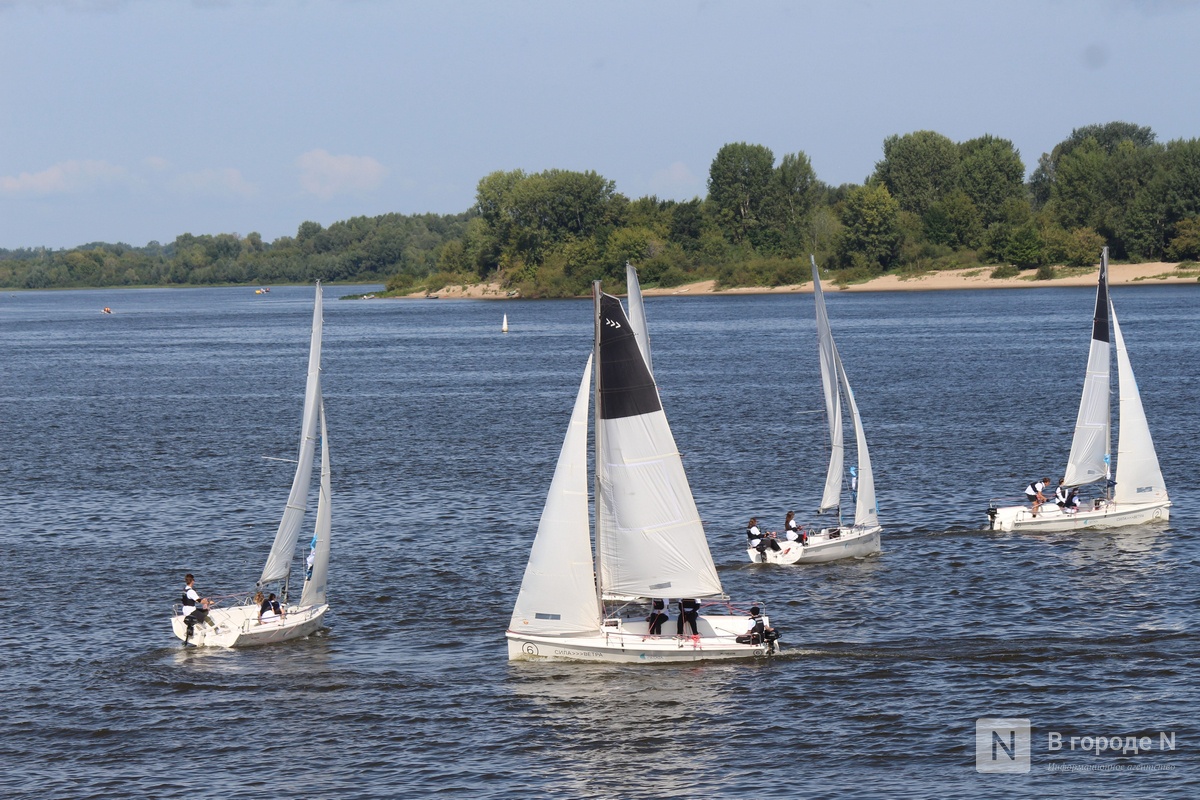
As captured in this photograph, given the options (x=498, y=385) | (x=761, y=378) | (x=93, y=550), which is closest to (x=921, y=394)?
(x=761, y=378)

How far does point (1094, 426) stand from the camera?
55.7m

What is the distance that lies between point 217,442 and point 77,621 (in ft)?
132

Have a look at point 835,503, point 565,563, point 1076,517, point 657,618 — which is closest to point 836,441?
point 835,503

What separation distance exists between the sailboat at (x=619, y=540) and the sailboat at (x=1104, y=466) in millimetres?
20250

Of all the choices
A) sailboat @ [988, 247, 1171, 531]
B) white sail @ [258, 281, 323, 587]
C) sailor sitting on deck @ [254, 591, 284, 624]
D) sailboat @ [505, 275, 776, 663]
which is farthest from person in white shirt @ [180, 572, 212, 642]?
sailboat @ [988, 247, 1171, 531]

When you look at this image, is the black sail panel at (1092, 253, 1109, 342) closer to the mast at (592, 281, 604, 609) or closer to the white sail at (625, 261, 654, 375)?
the white sail at (625, 261, 654, 375)

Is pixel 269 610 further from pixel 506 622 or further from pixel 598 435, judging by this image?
pixel 598 435

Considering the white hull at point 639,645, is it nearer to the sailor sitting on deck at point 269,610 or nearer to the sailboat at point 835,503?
the sailor sitting on deck at point 269,610

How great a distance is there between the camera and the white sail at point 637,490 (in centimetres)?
3791

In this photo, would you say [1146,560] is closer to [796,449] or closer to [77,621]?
[796,449]

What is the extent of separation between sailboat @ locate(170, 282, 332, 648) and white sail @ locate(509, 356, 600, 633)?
24.1 feet

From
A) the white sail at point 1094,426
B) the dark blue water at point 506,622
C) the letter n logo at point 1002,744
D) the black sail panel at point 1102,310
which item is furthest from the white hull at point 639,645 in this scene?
the black sail panel at point 1102,310

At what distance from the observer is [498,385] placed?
116812 mm

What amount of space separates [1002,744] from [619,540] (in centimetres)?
1127
